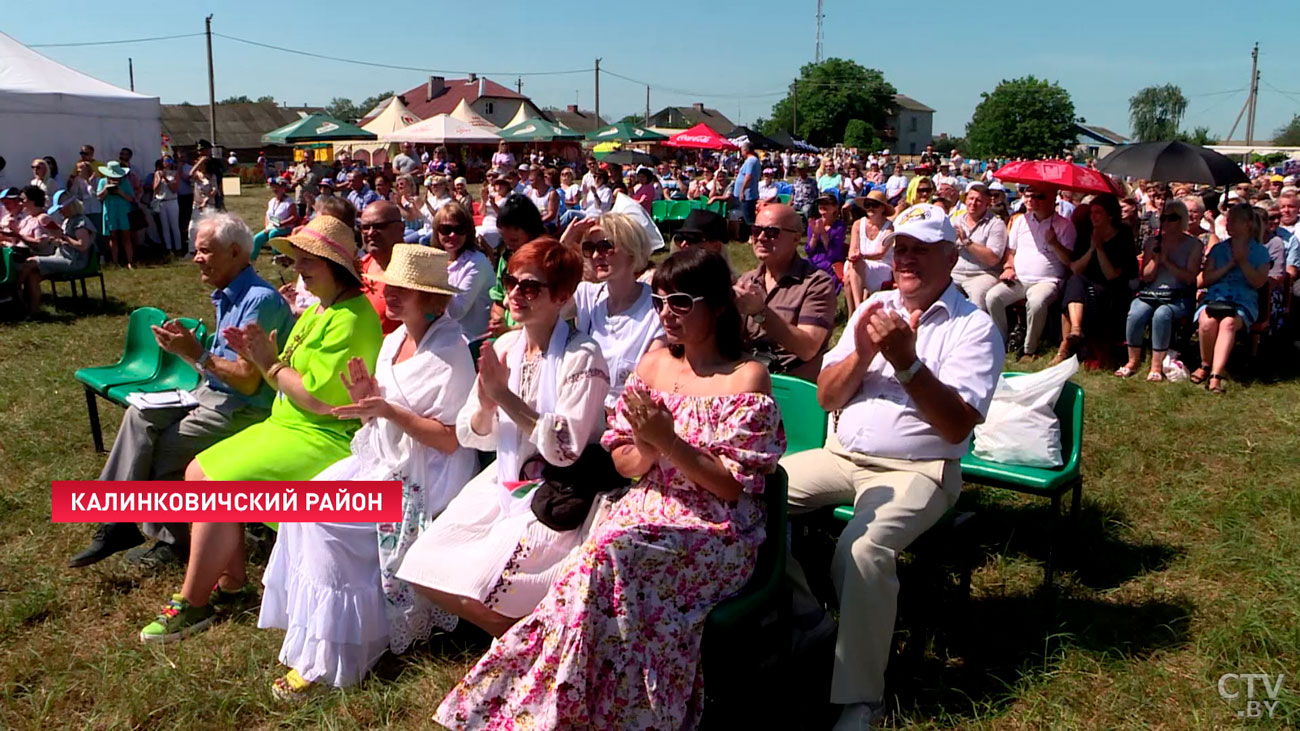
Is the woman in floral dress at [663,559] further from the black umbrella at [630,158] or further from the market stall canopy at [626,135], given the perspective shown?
the market stall canopy at [626,135]

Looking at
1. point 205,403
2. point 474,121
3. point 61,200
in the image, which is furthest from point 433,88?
point 205,403

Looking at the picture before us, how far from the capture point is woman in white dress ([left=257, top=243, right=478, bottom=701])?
10.5ft

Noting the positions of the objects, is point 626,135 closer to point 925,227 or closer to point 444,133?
point 444,133

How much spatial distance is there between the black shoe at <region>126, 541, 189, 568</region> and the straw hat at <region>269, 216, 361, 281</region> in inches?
58.3

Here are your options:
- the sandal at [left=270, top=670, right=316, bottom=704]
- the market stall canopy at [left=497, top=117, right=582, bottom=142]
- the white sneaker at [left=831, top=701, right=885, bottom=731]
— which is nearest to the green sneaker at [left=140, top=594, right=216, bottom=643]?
the sandal at [left=270, top=670, right=316, bottom=704]

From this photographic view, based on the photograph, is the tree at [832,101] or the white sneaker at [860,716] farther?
the tree at [832,101]

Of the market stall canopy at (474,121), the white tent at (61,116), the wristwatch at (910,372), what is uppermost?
the market stall canopy at (474,121)

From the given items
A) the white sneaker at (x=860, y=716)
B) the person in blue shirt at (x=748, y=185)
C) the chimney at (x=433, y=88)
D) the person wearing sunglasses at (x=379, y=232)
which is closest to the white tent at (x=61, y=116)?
the person in blue shirt at (x=748, y=185)

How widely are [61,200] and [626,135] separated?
21176mm

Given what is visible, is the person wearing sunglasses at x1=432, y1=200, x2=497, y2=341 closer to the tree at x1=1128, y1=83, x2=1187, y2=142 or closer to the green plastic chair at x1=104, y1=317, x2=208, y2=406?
the green plastic chair at x1=104, y1=317, x2=208, y2=406

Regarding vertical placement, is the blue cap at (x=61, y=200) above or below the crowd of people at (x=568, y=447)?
above

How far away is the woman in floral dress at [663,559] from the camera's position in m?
2.58

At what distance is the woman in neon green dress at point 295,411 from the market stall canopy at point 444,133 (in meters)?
26.5

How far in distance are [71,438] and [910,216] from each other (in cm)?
523
